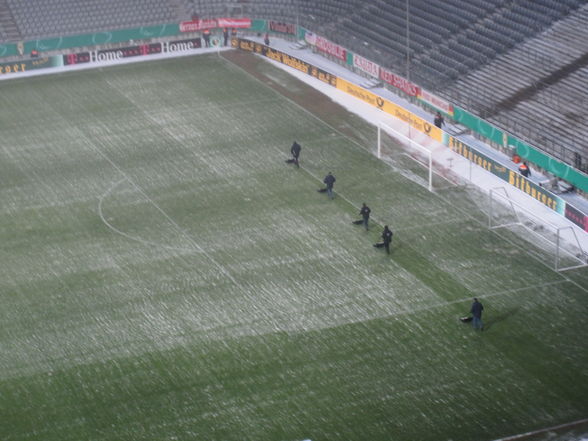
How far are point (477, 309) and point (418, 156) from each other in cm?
2070

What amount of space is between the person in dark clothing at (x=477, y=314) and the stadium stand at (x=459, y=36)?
1638 cm

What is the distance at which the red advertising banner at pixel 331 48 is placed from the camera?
79.6m

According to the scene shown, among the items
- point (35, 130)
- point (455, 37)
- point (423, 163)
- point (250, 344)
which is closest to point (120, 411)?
point (250, 344)

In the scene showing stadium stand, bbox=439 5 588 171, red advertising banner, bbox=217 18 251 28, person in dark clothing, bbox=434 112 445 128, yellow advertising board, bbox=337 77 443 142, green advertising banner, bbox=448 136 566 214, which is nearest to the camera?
green advertising banner, bbox=448 136 566 214

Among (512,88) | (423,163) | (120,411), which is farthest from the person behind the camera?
(512,88)

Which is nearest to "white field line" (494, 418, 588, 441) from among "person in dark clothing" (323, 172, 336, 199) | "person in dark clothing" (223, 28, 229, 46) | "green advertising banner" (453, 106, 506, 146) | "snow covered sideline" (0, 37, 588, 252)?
"snow covered sideline" (0, 37, 588, 252)

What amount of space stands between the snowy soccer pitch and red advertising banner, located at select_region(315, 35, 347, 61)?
35.3ft

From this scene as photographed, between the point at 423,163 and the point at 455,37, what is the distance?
16352 millimetres

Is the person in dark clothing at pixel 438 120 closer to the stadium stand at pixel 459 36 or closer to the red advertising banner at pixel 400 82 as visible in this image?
the stadium stand at pixel 459 36

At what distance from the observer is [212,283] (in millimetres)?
49969

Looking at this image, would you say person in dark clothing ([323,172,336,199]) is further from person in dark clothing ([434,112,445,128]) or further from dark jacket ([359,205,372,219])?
person in dark clothing ([434,112,445,128])

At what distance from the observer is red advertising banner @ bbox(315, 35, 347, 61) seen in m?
79.6

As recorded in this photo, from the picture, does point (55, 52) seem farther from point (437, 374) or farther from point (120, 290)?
point (437, 374)

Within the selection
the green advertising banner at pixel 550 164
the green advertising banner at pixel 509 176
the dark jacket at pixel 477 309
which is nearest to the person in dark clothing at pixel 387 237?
the dark jacket at pixel 477 309
